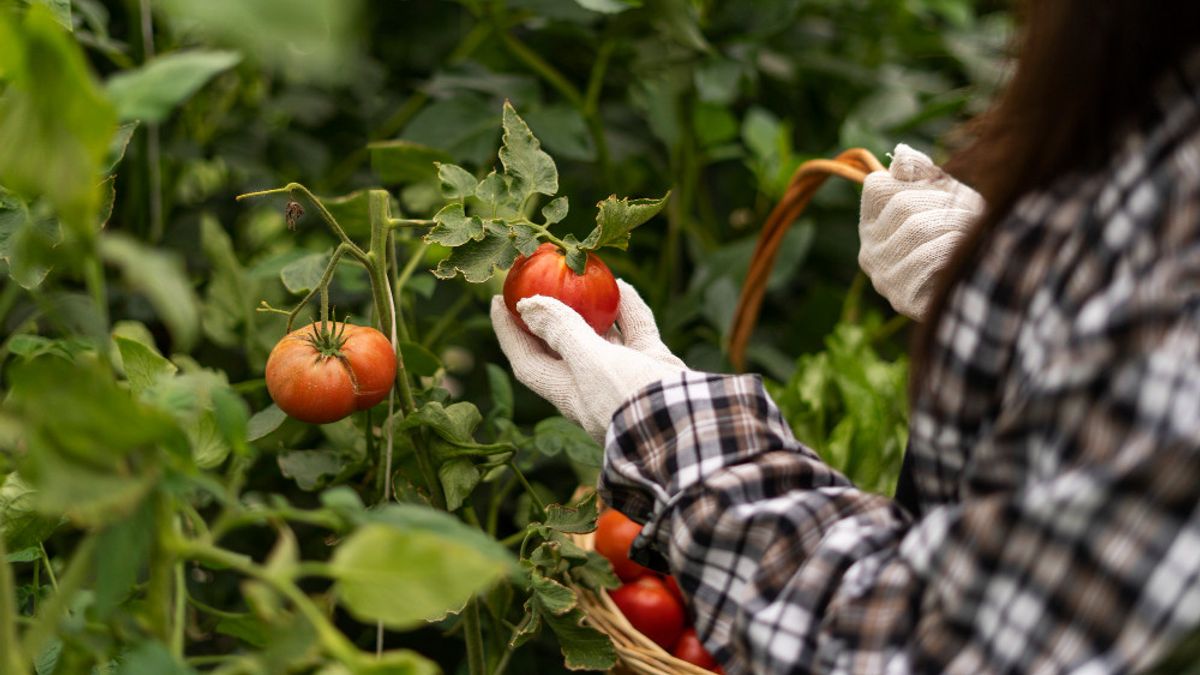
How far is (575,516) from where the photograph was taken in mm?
774

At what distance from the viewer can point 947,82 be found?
6.08 ft

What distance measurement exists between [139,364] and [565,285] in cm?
28

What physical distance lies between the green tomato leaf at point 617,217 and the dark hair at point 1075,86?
27 centimetres

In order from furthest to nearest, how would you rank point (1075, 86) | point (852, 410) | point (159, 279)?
1. point (852, 410)
2. point (1075, 86)
3. point (159, 279)

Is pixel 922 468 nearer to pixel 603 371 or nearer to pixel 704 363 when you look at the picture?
pixel 603 371

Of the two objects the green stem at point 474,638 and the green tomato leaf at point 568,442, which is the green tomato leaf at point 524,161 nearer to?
the green tomato leaf at point 568,442

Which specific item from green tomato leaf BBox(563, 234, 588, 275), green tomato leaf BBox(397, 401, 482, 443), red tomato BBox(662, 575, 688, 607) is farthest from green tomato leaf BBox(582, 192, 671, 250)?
red tomato BBox(662, 575, 688, 607)

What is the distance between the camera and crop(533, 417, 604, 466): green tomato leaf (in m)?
0.84

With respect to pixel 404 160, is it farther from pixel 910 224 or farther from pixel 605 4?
pixel 910 224

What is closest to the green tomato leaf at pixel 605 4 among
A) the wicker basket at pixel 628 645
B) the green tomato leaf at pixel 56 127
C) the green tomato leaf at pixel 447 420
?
the green tomato leaf at pixel 447 420

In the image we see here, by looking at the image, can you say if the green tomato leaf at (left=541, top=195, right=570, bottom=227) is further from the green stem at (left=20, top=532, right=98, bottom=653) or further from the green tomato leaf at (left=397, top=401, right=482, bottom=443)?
the green stem at (left=20, top=532, right=98, bottom=653)

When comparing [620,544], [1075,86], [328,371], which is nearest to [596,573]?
[620,544]

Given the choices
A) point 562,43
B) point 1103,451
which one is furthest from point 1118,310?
point 562,43

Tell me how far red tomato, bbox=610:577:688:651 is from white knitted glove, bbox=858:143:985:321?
12.6 inches
